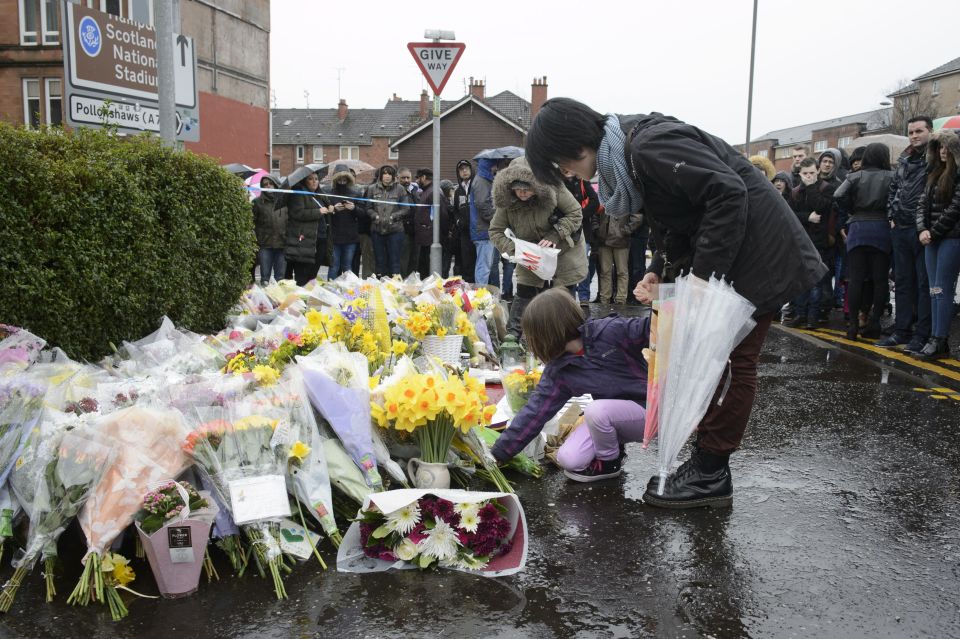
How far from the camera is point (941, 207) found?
7.17 metres

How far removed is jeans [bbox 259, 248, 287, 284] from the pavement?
23.6 feet

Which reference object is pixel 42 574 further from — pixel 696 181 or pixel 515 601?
pixel 696 181

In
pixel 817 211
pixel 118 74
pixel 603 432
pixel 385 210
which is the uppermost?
pixel 118 74

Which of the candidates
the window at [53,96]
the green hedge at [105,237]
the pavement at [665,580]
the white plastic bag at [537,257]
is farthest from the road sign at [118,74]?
the window at [53,96]

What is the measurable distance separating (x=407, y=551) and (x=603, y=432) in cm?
133

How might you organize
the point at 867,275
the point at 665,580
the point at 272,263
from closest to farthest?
the point at 665,580 → the point at 867,275 → the point at 272,263

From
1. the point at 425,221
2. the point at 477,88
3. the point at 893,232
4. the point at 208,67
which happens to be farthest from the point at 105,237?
the point at 477,88

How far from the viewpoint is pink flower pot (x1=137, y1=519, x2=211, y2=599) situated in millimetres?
2709

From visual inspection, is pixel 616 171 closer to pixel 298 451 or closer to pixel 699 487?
pixel 699 487

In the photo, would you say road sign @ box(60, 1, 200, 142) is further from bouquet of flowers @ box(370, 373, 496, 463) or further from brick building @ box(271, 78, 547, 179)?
brick building @ box(271, 78, 547, 179)

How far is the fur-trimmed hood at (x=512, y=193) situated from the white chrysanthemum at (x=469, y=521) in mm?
4586

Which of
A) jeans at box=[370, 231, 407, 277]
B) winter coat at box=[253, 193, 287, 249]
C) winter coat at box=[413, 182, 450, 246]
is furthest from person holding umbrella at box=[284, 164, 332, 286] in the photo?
winter coat at box=[413, 182, 450, 246]

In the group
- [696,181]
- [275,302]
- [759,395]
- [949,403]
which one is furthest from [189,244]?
[949,403]

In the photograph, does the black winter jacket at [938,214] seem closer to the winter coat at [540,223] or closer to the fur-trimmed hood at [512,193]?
the winter coat at [540,223]
